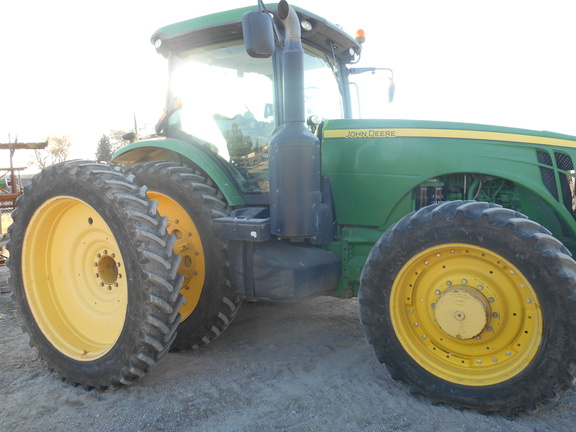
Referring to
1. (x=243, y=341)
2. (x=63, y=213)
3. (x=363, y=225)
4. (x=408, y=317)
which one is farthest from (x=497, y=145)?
(x=63, y=213)

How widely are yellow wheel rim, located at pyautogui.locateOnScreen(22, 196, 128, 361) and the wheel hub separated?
182cm

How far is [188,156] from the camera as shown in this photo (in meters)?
3.46

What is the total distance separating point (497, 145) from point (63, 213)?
2.77m

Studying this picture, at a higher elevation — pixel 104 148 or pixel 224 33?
pixel 224 33

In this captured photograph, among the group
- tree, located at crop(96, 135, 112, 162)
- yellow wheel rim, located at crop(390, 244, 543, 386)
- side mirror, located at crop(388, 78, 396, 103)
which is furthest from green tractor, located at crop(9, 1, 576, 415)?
tree, located at crop(96, 135, 112, 162)

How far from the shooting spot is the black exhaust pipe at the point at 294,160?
2875mm

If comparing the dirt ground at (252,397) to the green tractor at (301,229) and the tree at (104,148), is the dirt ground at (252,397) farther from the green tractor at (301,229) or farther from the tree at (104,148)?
the tree at (104,148)

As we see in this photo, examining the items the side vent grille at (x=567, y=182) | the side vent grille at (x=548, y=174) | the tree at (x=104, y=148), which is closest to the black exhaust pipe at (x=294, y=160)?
the side vent grille at (x=548, y=174)

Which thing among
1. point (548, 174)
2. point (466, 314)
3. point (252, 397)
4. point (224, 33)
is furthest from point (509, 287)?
point (224, 33)

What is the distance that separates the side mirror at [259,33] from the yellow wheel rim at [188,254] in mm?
1357

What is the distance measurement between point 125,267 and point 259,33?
1.47 metres

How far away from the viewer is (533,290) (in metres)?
2.30

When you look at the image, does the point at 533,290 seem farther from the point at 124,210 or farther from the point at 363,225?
the point at 124,210

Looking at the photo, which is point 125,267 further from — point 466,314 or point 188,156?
point 466,314
